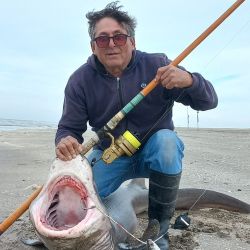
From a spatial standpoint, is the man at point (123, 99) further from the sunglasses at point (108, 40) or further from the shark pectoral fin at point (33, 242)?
the shark pectoral fin at point (33, 242)

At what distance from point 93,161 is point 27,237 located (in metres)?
0.78

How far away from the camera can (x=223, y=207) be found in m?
4.68

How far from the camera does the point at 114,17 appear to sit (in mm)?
3586

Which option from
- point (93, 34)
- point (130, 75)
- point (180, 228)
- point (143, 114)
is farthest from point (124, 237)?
point (93, 34)

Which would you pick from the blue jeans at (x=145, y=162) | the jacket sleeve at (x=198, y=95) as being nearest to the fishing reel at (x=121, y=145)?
the blue jeans at (x=145, y=162)

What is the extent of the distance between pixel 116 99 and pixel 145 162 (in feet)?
1.80

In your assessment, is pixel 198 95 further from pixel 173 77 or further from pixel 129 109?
pixel 129 109

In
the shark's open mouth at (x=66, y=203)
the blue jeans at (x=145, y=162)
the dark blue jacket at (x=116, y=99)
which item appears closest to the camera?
the shark's open mouth at (x=66, y=203)

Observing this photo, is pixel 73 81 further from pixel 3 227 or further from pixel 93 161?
pixel 3 227

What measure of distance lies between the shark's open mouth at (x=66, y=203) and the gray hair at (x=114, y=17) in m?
1.38

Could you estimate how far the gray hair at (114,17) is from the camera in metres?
3.59

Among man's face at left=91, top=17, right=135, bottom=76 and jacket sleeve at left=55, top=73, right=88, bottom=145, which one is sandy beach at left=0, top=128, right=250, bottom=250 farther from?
man's face at left=91, top=17, right=135, bottom=76

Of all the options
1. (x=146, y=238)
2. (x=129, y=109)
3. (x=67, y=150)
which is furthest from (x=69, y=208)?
(x=129, y=109)

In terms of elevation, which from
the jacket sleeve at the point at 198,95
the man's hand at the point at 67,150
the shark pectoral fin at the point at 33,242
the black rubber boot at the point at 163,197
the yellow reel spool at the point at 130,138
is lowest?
the shark pectoral fin at the point at 33,242
